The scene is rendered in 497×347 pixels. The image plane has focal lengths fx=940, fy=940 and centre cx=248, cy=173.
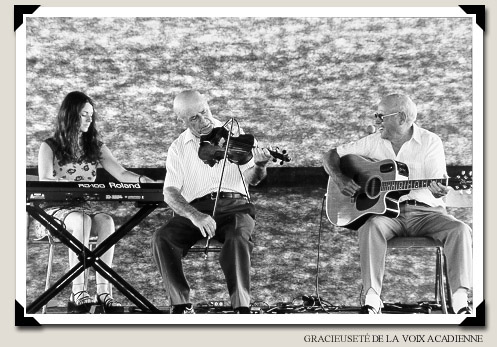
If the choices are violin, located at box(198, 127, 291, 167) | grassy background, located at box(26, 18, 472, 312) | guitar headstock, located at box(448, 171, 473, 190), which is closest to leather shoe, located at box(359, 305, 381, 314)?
grassy background, located at box(26, 18, 472, 312)

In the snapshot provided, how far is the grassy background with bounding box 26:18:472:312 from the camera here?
692 cm

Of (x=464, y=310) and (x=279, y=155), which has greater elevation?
(x=279, y=155)

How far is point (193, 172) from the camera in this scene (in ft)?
22.6

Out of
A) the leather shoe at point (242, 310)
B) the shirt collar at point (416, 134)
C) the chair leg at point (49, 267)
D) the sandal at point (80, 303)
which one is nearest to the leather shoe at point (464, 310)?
the shirt collar at point (416, 134)

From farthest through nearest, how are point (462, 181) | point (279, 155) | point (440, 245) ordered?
point (279, 155) → point (462, 181) → point (440, 245)

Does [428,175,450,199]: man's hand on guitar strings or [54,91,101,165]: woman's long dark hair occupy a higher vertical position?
[54,91,101,165]: woman's long dark hair

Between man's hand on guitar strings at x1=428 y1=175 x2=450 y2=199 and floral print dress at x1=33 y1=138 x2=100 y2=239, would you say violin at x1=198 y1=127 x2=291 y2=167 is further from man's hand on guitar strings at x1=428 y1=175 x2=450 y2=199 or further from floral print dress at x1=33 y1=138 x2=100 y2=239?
man's hand on guitar strings at x1=428 y1=175 x2=450 y2=199

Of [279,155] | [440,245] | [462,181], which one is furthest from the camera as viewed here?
[279,155]

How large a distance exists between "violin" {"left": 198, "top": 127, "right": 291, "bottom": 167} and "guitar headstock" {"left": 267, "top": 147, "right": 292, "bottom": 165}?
0.17 metres

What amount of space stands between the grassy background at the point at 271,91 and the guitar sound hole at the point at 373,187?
0.35 m

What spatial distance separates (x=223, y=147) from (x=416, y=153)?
4.60 feet

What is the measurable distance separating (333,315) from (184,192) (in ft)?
4.61

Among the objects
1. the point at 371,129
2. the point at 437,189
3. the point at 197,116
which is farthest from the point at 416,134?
the point at 197,116

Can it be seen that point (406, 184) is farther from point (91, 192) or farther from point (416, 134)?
point (91, 192)
